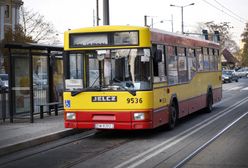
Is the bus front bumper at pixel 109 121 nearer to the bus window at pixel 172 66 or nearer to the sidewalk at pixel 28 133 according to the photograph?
the sidewalk at pixel 28 133

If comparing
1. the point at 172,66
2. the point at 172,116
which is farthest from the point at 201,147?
the point at 172,66

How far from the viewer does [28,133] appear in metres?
13.4

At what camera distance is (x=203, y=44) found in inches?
761

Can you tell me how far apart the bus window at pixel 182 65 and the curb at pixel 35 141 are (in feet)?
11.8

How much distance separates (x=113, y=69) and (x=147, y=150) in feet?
8.84

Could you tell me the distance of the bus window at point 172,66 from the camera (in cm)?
1453

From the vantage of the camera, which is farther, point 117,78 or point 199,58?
point 199,58

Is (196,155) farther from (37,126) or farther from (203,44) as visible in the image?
(203,44)

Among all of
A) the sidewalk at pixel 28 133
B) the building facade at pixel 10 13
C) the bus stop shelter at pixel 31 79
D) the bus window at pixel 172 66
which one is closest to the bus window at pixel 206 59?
the bus window at pixel 172 66

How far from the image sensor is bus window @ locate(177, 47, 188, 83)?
15672mm

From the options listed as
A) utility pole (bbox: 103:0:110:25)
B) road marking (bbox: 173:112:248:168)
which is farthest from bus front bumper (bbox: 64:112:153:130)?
utility pole (bbox: 103:0:110:25)

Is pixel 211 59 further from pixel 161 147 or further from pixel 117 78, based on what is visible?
pixel 161 147

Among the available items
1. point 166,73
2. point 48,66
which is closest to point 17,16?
point 48,66

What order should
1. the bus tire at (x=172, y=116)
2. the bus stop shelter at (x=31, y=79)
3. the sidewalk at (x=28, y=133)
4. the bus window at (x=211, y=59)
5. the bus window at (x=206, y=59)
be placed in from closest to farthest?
the sidewalk at (x=28, y=133)
the bus tire at (x=172, y=116)
the bus stop shelter at (x=31, y=79)
the bus window at (x=206, y=59)
the bus window at (x=211, y=59)
